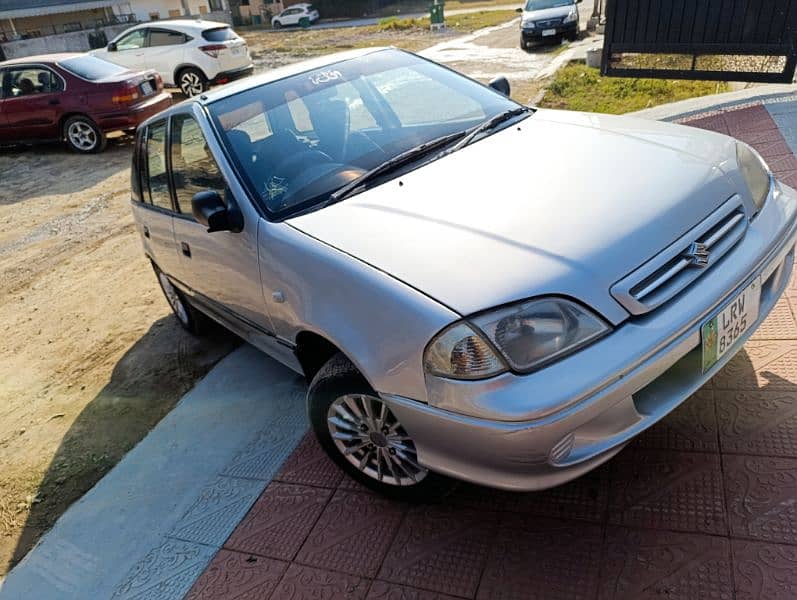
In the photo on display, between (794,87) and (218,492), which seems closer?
(218,492)

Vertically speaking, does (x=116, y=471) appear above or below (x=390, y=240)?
below

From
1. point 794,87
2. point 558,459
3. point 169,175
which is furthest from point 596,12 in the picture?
point 558,459

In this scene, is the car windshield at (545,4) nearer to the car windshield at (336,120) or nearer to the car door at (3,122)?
the car door at (3,122)

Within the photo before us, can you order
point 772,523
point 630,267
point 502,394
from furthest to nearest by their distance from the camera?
point 772,523
point 630,267
point 502,394

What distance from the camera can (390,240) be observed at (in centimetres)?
217

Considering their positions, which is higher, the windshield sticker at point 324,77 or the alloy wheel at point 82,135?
the windshield sticker at point 324,77

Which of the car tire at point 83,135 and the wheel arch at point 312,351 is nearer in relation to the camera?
the wheel arch at point 312,351

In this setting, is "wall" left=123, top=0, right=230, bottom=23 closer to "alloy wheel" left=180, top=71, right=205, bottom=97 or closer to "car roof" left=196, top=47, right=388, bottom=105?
"alloy wheel" left=180, top=71, right=205, bottom=97

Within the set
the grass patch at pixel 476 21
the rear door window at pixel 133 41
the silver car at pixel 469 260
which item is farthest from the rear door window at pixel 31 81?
the grass patch at pixel 476 21

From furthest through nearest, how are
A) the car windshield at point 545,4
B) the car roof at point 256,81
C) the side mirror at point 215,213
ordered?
1. the car windshield at point 545,4
2. the car roof at point 256,81
3. the side mirror at point 215,213

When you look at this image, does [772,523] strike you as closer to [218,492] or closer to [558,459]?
[558,459]

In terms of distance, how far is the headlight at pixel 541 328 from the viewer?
1.83 metres

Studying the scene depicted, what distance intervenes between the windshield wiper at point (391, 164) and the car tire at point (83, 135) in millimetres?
8612

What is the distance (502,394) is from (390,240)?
71 cm
